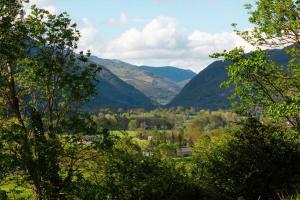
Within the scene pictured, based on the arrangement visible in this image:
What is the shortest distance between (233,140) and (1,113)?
1960 centimetres

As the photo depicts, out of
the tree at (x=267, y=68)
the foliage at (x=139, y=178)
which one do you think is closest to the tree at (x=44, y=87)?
the foliage at (x=139, y=178)

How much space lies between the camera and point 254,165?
3500 centimetres

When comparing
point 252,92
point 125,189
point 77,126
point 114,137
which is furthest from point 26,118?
point 252,92

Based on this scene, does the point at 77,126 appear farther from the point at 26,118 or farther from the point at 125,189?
the point at 125,189

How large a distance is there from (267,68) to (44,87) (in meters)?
15.5

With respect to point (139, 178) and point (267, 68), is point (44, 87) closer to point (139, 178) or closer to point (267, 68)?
point (139, 178)

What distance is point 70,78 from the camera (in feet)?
81.6

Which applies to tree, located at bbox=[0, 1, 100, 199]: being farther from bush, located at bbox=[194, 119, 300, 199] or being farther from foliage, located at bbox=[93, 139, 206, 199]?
bush, located at bbox=[194, 119, 300, 199]

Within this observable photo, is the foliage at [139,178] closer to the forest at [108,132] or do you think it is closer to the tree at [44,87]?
the forest at [108,132]

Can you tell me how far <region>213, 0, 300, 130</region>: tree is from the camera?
1191 inches

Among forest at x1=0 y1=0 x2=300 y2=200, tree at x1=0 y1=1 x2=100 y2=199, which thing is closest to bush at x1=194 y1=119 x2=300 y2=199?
forest at x1=0 y1=0 x2=300 y2=200

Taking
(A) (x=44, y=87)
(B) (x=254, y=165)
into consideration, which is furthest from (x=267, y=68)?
(A) (x=44, y=87)

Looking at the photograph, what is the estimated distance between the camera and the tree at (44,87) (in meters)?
22.6

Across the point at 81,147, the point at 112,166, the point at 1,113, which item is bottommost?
the point at 112,166
